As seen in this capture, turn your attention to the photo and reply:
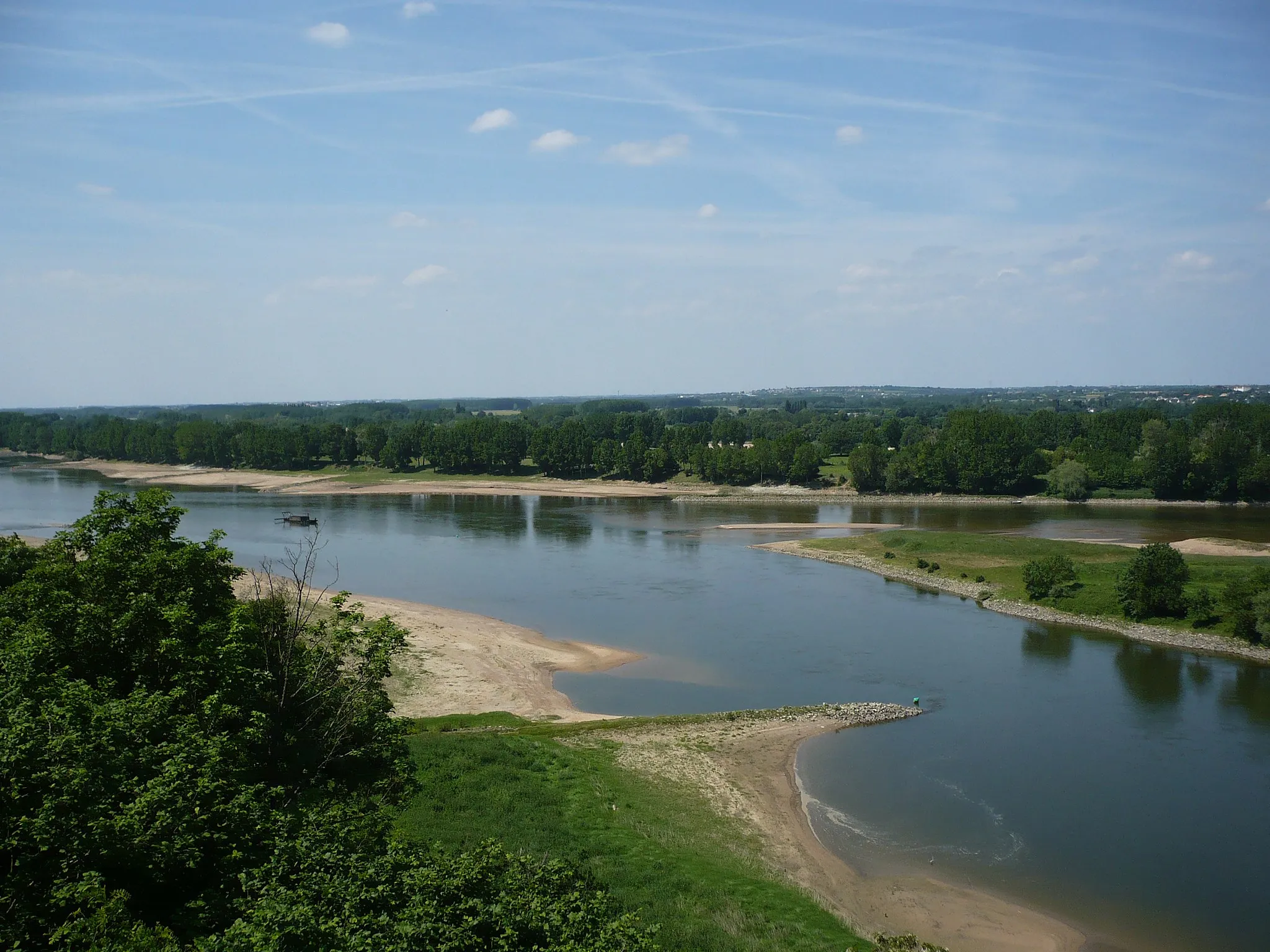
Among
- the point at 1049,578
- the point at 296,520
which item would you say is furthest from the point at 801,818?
the point at 296,520

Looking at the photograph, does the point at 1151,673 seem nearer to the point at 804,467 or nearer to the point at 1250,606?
the point at 1250,606

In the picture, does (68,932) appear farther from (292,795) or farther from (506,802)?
(506,802)

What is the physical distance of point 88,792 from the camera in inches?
456

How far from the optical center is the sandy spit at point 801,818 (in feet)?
59.3

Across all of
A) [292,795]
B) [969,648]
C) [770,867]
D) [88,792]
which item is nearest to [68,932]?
[88,792]

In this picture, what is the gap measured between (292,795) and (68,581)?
269 inches

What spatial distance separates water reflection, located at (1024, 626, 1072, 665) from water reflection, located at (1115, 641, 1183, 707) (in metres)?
2.00

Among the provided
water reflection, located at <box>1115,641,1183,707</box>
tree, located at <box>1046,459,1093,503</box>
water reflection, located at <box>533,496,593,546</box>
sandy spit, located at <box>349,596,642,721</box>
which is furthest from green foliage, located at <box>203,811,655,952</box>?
tree, located at <box>1046,459,1093,503</box>

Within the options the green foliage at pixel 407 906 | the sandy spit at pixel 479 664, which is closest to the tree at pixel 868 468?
the sandy spit at pixel 479 664

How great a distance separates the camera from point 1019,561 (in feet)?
177

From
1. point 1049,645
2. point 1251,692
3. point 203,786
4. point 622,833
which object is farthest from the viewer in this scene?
point 1049,645

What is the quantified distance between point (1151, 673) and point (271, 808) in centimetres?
3343

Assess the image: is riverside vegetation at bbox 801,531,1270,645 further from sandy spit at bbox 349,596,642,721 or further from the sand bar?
sandy spit at bbox 349,596,642,721

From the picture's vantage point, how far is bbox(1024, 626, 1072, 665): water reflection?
37.4 meters
